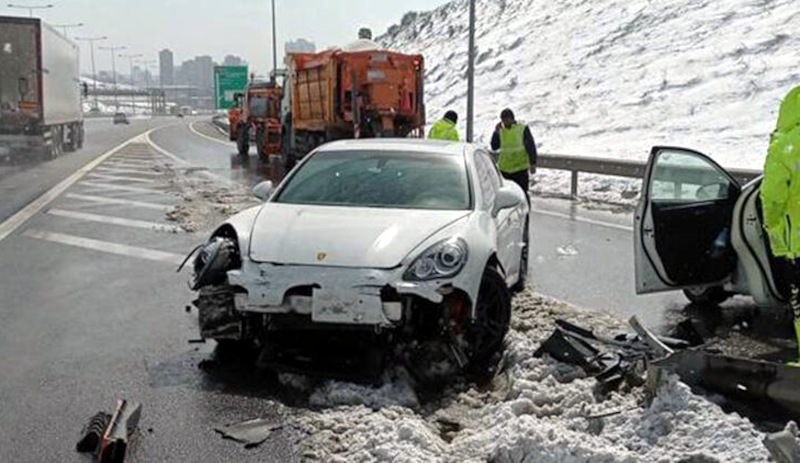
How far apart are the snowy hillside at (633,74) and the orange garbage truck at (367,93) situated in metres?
6.02

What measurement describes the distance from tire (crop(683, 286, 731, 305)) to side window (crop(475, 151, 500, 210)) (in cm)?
183

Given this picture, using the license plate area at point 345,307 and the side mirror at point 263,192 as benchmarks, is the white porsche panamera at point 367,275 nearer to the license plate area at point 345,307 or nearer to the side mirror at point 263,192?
the license plate area at point 345,307

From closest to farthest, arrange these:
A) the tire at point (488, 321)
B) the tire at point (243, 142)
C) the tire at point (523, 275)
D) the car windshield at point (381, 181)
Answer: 1. the tire at point (488, 321)
2. the car windshield at point (381, 181)
3. the tire at point (523, 275)
4. the tire at point (243, 142)

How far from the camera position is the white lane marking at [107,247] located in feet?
31.4

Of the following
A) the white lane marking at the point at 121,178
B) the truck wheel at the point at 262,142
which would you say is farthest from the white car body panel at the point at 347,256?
the truck wheel at the point at 262,142

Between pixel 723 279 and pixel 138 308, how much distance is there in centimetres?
464

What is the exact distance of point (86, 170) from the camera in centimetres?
2209

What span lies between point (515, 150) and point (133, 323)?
674cm

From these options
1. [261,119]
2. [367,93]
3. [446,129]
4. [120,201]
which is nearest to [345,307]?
[446,129]

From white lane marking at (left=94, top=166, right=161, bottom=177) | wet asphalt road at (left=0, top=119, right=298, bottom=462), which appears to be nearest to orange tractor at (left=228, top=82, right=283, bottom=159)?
white lane marking at (left=94, top=166, right=161, bottom=177)

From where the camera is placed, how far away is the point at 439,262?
17.5ft

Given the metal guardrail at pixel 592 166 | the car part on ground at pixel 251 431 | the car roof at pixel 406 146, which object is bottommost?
the car part on ground at pixel 251 431

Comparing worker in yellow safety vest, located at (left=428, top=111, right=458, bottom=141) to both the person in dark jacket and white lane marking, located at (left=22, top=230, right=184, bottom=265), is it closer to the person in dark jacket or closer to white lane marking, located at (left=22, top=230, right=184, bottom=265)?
the person in dark jacket

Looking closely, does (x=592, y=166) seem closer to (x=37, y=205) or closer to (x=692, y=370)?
(x=37, y=205)
